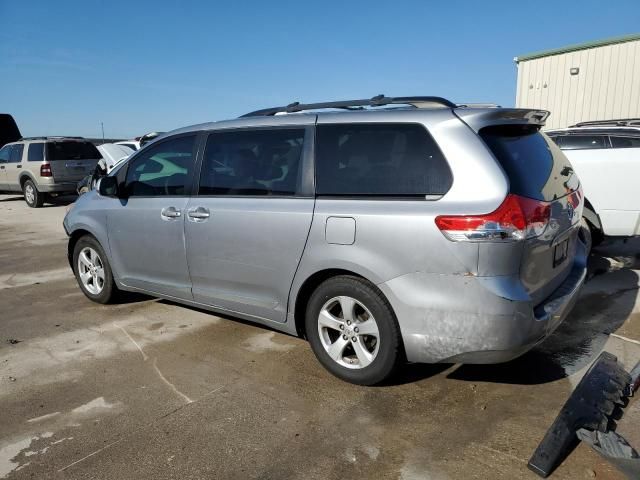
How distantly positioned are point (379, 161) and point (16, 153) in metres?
15.2

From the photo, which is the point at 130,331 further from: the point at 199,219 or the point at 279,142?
the point at 279,142

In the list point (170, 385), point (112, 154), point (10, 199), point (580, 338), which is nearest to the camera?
point (170, 385)

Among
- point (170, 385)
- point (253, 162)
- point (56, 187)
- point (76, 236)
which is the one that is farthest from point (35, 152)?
point (170, 385)

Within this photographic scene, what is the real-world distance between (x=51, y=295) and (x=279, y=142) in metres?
3.55

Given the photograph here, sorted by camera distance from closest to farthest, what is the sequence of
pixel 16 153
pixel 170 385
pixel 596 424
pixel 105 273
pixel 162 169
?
pixel 596 424 → pixel 170 385 → pixel 162 169 → pixel 105 273 → pixel 16 153

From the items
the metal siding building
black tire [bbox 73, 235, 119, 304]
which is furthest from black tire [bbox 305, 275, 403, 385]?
the metal siding building

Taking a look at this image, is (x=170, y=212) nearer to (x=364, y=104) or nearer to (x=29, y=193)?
(x=364, y=104)

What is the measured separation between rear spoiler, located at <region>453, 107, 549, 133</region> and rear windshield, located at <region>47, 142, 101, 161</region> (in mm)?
13848

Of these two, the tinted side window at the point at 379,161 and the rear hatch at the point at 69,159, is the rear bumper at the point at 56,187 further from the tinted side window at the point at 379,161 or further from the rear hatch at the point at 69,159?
the tinted side window at the point at 379,161

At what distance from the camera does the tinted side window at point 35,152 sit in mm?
14263

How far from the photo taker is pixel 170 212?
13.9ft

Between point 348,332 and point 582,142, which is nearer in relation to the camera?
point 348,332

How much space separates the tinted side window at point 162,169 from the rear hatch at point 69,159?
415 inches

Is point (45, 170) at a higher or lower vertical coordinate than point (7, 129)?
lower
